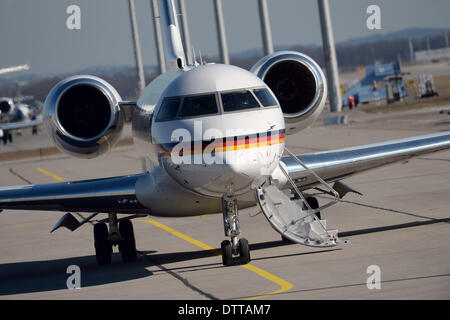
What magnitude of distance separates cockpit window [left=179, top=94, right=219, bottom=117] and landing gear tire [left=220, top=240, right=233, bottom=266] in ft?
6.94

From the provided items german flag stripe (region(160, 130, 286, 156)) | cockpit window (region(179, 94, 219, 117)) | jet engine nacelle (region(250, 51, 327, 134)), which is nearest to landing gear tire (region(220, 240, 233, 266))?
german flag stripe (region(160, 130, 286, 156))

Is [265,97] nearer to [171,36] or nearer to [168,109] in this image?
[168,109]

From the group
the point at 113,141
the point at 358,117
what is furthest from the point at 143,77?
the point at 358,117

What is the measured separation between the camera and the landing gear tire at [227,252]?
1248 cm

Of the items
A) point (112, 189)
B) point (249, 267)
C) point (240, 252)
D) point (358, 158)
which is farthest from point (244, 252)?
point (358, 158)

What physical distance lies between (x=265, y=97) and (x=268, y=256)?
278cm

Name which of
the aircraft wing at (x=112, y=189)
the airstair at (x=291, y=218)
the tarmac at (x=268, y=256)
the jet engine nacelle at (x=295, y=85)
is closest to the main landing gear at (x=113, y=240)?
the tarmac at (x=268, y=256)

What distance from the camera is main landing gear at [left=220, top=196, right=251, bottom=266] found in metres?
12.4

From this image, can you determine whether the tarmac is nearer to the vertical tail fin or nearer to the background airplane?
the vertical tail fin

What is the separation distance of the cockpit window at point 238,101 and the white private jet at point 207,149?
15mm

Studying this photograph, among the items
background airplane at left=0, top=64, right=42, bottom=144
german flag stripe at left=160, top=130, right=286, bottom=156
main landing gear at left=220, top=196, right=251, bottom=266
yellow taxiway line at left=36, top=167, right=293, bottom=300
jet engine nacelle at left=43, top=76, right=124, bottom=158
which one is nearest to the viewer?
yellow taxiway line at left=36, top=167, right=293, bottom=300

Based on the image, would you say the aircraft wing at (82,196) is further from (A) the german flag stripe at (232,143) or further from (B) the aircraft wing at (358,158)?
(B) the aircraft wing at (358,158)

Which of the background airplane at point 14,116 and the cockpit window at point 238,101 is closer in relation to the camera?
the cockpit window at point 238,101

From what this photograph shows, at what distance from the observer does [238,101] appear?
39.0 feet
